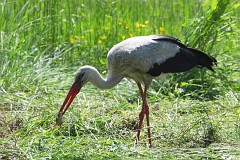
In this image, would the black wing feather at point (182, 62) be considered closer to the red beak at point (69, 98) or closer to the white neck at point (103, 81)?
the white neck at point (103, 81)

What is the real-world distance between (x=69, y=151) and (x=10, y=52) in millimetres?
3016

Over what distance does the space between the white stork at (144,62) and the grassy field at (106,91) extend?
371mm

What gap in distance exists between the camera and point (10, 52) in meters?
8.40

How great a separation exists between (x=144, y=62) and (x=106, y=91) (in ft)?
4.17

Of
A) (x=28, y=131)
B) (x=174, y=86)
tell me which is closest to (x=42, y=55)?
(x=174, y=86)

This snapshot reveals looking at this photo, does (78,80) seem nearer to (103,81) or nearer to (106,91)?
(103,81)

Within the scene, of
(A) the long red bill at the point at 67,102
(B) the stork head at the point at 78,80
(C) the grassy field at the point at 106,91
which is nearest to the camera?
(C) the grassy field at the point at 106,91

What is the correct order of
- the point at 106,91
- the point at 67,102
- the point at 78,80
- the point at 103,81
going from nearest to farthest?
the point at 67,102, the point at 78,80, the point at 103,81, the point at 106,91

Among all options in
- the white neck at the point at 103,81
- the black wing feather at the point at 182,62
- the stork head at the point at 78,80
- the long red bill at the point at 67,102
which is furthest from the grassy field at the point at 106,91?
the black wing feather at the point at 182,62

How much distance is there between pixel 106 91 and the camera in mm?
8227

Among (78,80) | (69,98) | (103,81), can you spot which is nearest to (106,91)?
(103,81)

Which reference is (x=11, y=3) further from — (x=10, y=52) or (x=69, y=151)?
(x=69, y=151)

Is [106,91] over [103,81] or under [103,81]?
under

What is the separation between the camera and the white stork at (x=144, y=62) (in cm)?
704
